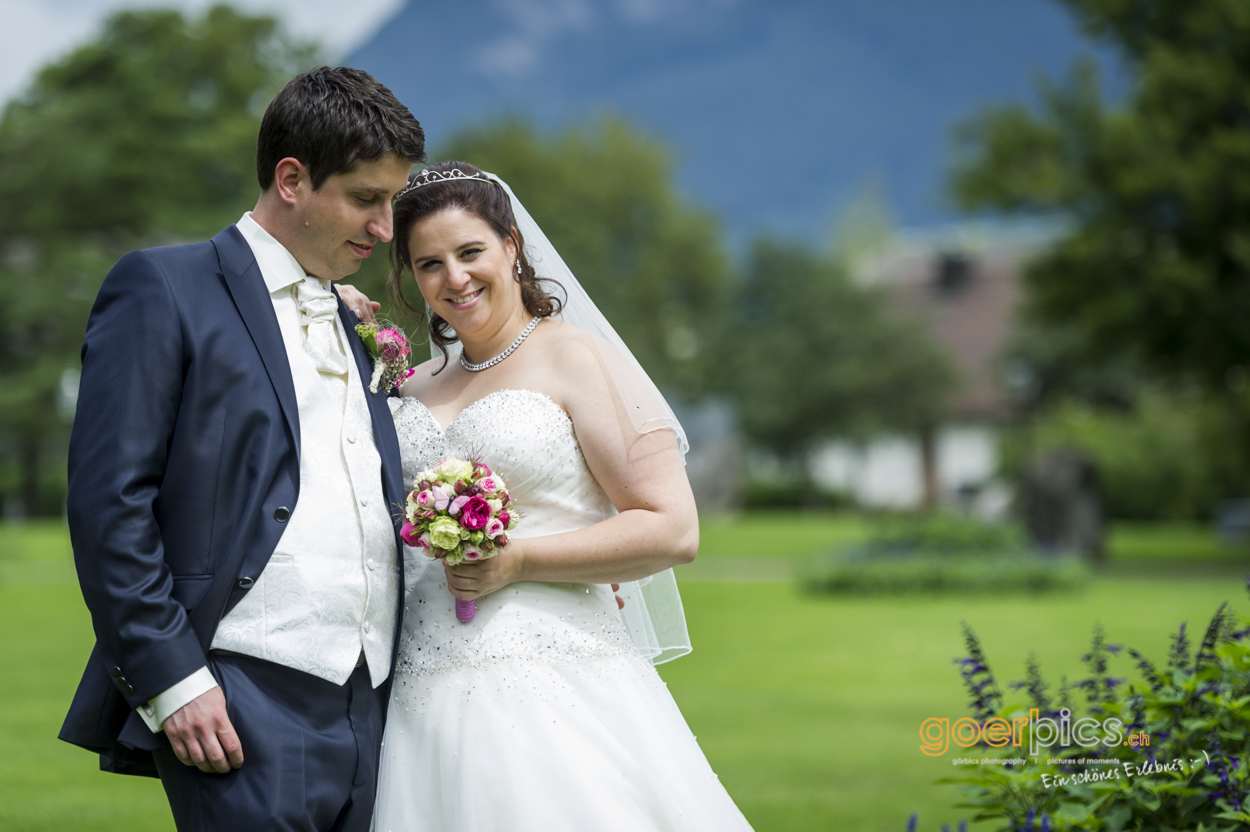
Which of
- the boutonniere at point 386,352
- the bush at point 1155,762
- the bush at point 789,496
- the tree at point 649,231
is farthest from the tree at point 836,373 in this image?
the boutonniere at point 386,352

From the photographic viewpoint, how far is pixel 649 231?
5816cm

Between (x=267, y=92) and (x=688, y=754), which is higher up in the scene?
(x=267, y=92)

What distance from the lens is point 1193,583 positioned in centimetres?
1870

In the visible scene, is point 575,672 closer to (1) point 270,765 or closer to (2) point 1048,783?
(1) point 270,765

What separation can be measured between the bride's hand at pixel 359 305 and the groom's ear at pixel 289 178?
1.73 feet

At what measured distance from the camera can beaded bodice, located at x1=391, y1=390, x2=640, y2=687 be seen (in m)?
3.36

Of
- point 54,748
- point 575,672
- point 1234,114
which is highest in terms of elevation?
point 1234,114

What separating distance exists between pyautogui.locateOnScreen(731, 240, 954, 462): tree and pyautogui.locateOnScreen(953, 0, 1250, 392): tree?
555 inches

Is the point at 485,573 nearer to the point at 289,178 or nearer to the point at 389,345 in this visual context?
the point at 389,345

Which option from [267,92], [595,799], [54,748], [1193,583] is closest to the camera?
[595,799]

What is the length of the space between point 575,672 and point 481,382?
0.99 metres

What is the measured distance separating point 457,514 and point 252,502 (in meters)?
0.52

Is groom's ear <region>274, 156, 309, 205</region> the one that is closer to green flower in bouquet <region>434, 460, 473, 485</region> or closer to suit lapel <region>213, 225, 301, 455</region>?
suit lapel <region>213, 225, 301, 455</region>

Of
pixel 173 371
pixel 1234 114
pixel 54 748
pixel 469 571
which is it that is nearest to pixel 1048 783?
pixel 469 571
